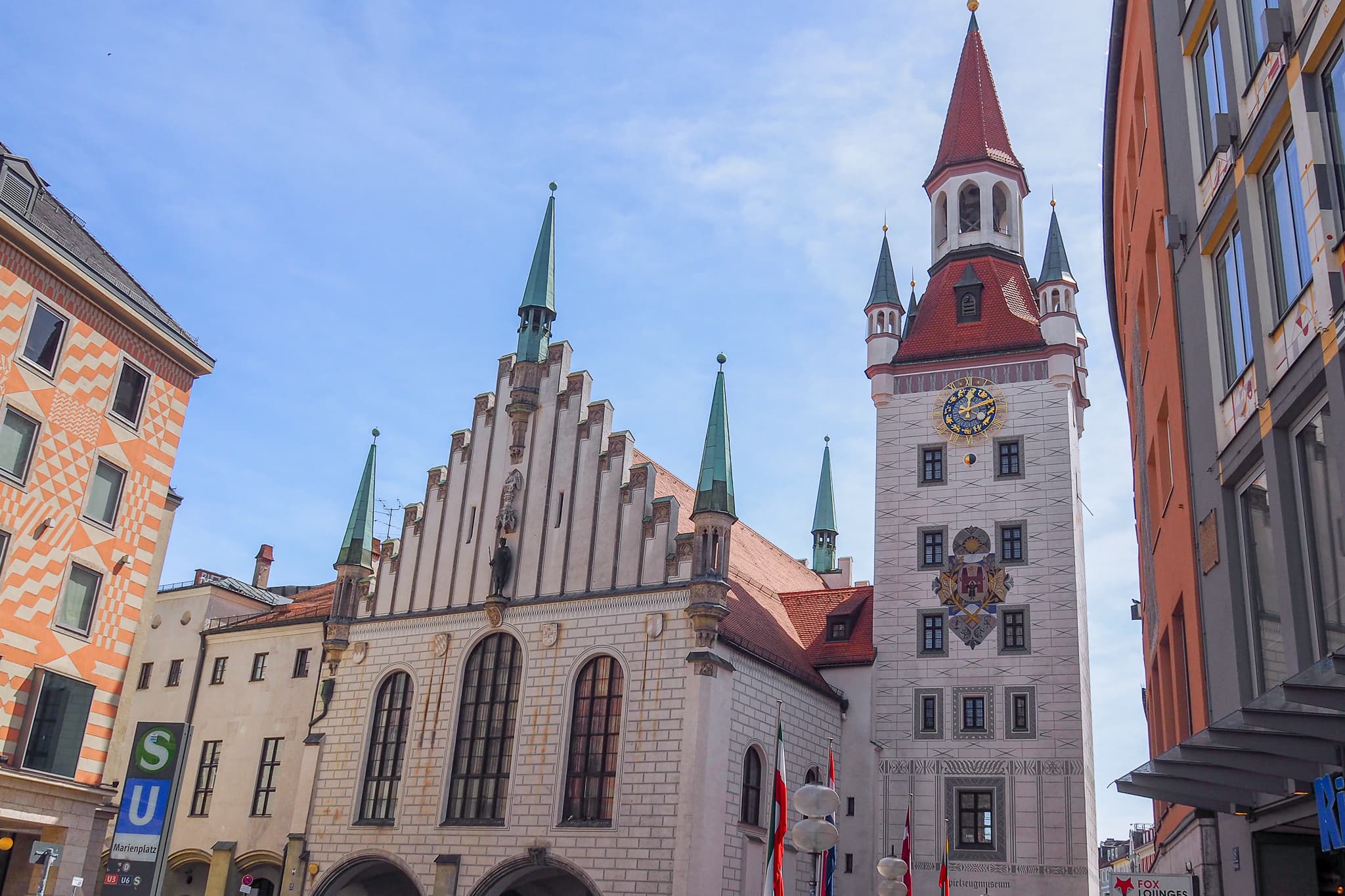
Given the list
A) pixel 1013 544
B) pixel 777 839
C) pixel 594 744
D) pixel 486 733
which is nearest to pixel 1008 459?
pixel 1013 544

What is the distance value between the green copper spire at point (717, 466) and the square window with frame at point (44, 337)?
1524 cm

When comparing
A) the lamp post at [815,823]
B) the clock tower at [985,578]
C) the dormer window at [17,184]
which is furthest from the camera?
the clock tower at [985,578]

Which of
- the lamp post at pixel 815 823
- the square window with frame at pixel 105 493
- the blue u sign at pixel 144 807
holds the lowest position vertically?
the blue u sign at pixel 144 807

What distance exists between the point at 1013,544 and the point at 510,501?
1528 cm

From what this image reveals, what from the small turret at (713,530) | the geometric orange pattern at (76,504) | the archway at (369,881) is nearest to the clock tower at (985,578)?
the small turret at (713,530)

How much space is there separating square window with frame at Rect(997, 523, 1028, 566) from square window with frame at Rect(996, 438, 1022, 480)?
5.14ft

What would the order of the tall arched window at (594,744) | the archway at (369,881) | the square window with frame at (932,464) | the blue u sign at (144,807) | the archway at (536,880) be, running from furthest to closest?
the square window with frame at (932,464), the archway at (369,881), the tall arched window at (594,744), the archway at (536,880), the blue u sign at (144,807)

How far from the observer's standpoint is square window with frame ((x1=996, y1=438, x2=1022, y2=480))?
36.9 metres

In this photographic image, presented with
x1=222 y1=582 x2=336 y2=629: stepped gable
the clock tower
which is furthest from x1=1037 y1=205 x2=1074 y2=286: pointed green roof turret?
x1=222 y1=582 x2=336 y2=629: stepped gable

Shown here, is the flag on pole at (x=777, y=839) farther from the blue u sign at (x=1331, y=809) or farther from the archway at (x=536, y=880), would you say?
the archway at (x=536, y=880)

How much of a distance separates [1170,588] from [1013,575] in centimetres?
1835

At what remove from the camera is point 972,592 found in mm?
36031

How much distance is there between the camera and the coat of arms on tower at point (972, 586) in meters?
35.6

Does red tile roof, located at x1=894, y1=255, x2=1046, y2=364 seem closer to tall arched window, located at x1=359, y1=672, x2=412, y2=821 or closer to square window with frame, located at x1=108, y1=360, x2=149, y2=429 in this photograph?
tall arched window, located at x1=359, y1=672, x2=412, y2=821
